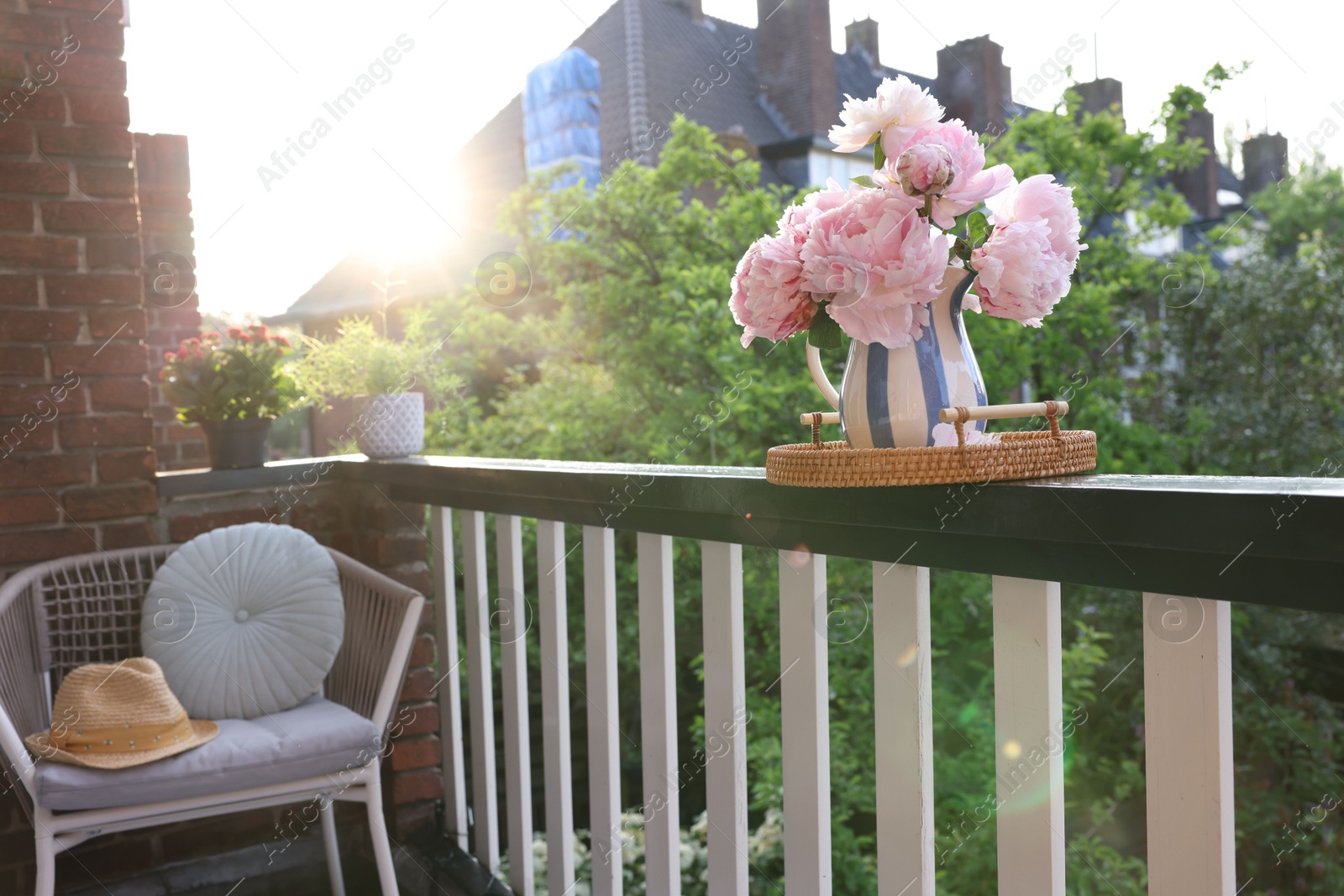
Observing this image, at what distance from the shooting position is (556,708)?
176 centimetres

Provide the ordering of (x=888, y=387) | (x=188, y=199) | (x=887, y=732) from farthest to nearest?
(x=188, y=199)
(x=887, y=732)
(x=888, y=387)

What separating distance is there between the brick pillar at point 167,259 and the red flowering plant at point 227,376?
1246 millimetres

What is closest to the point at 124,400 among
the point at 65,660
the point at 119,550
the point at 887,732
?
the point at 119,550

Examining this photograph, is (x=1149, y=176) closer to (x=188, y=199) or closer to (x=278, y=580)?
(x=188, y=199)

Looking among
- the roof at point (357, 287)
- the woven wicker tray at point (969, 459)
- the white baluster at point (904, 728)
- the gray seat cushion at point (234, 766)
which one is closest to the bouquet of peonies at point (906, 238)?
the woven wicker tray at point (969, 459)

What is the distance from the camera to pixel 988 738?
383 cm

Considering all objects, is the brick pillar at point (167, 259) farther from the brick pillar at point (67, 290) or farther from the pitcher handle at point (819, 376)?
the pitcher handle at point (819, 376)

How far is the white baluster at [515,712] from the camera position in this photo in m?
1.90

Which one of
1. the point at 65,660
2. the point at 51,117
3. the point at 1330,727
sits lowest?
the point at 1330,727

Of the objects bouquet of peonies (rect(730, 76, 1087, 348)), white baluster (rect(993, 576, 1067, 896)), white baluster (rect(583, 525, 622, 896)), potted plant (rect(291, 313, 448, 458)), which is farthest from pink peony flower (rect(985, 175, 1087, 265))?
potted plant (rect(291, 313, 448, 458))

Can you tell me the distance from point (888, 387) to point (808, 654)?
1.25 ft

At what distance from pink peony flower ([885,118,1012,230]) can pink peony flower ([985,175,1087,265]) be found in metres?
0.03

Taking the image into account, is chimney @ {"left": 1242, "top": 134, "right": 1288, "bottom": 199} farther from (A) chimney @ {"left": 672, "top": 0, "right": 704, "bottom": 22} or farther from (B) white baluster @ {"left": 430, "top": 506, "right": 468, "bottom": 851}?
(B) white baluster @ {"left": 430, "top": 506, "right": 468, "bottom": 851}

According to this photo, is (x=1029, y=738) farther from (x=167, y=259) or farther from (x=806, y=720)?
(x=167, y=259)
